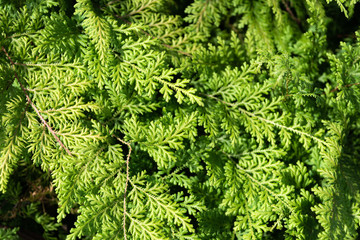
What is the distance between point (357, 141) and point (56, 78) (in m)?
1.75

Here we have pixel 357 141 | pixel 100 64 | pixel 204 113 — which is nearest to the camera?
pixel 100 64

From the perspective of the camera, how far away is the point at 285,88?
5.91 ft

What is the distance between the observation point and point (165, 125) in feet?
5.65

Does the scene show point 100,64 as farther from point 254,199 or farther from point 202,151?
point 254,199

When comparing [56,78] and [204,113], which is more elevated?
[56,78]

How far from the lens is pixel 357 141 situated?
6.69 feet

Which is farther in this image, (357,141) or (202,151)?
(357,141)

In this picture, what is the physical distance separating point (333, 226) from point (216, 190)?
596mm

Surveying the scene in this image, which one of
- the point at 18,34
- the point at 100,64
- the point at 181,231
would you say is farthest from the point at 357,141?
the point at 18,34

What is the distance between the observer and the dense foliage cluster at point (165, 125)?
153 centimetres

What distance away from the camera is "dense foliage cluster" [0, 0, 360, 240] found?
153 centimetres

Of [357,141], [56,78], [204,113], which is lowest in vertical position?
[357,141]

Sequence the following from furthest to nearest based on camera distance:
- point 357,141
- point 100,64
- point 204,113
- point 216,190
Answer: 1. point 357,141
2. point 216,190
3. point 204,113
4. point 100,64

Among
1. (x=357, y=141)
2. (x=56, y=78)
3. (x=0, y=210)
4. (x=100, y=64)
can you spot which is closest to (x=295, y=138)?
(x=357, y=141)
